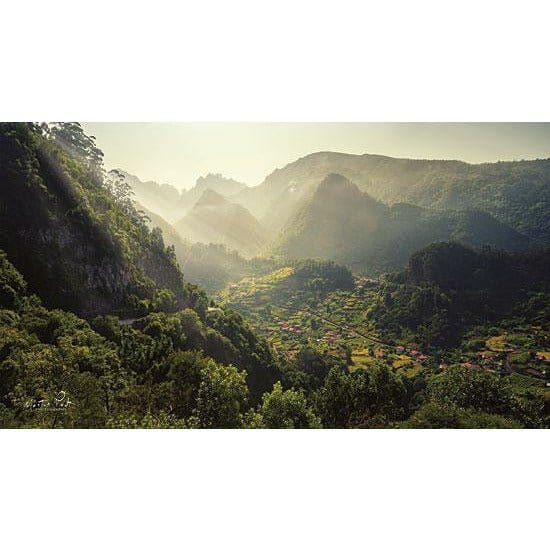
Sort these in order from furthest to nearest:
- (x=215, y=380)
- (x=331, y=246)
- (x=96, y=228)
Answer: (x=331, y=246) → (x=96, y=228) → (x=215, y=380)

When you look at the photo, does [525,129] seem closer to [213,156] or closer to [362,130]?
[362,130]

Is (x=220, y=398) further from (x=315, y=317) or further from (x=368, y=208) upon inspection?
(x=368, y=208)

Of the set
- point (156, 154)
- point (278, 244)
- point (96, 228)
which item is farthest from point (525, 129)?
point (96, 228)

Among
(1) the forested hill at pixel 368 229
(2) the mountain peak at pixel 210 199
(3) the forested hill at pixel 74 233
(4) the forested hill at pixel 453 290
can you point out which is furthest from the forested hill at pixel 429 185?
(3) the forested hill at pixel 74 233

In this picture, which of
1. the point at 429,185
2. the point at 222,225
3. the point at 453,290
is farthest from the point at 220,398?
the point at 429,185

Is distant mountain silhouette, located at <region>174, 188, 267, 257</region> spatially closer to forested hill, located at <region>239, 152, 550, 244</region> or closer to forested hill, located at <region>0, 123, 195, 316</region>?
forested hill, located at <region>239, 152, 550, 244</region>

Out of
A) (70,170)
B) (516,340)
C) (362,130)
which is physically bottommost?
(516,340)

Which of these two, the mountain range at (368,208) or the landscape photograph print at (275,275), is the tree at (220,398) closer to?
the landscape photograph print at (275,275)

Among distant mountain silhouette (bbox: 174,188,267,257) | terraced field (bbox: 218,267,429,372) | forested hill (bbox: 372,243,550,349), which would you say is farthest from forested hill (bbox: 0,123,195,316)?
forested hill (bbox: 372,243,550,349)
